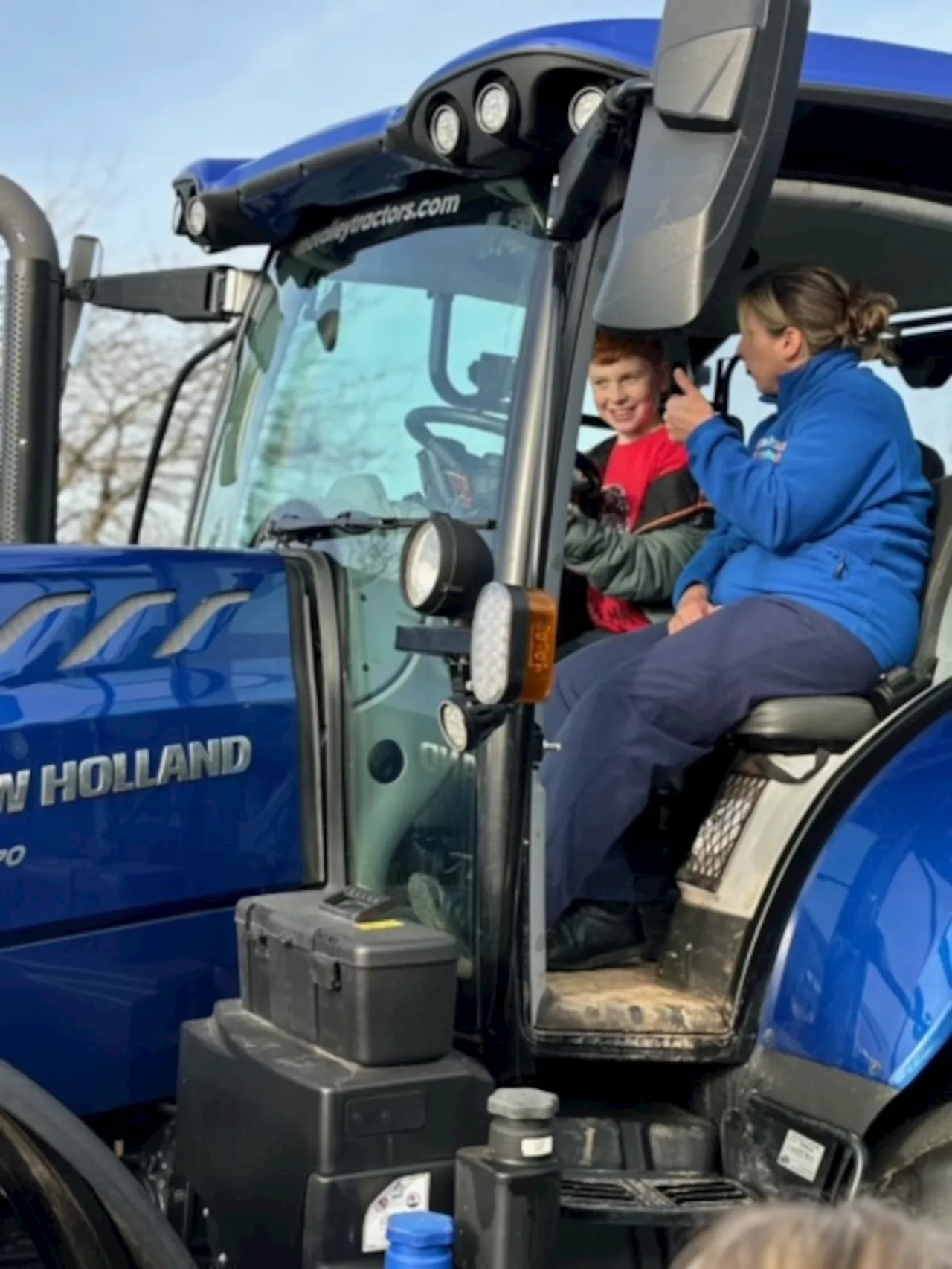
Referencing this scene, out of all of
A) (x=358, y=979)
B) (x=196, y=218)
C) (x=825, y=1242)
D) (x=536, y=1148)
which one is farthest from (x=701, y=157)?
(x=196, y=218)

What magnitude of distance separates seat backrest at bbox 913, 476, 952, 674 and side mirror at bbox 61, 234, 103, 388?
166 cm

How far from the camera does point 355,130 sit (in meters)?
3.16

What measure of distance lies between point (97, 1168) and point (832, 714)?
1.46 m

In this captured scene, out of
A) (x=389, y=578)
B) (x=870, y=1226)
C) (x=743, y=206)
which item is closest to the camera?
(x=870, y=1226)

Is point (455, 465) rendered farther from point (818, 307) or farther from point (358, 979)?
point (358, 979)

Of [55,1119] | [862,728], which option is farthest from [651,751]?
[55,1119]

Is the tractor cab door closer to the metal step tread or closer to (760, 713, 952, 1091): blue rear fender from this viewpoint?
(760, 713, 952, 1091): blue rear fender

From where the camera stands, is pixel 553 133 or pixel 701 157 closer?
pixel 701 157

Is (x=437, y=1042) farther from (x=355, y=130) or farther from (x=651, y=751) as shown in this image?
(x=355, y=130)

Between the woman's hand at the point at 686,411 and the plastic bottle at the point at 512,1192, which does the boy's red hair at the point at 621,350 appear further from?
the plastic bottle at the point at 512,1192

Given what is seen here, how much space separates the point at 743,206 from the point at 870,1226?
55.3 inches

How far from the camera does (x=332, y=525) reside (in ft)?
10.5

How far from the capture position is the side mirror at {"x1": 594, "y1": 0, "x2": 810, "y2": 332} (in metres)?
2.24

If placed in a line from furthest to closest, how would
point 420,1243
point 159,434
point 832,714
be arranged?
point 159,434
point 832,714
point 420,1243
